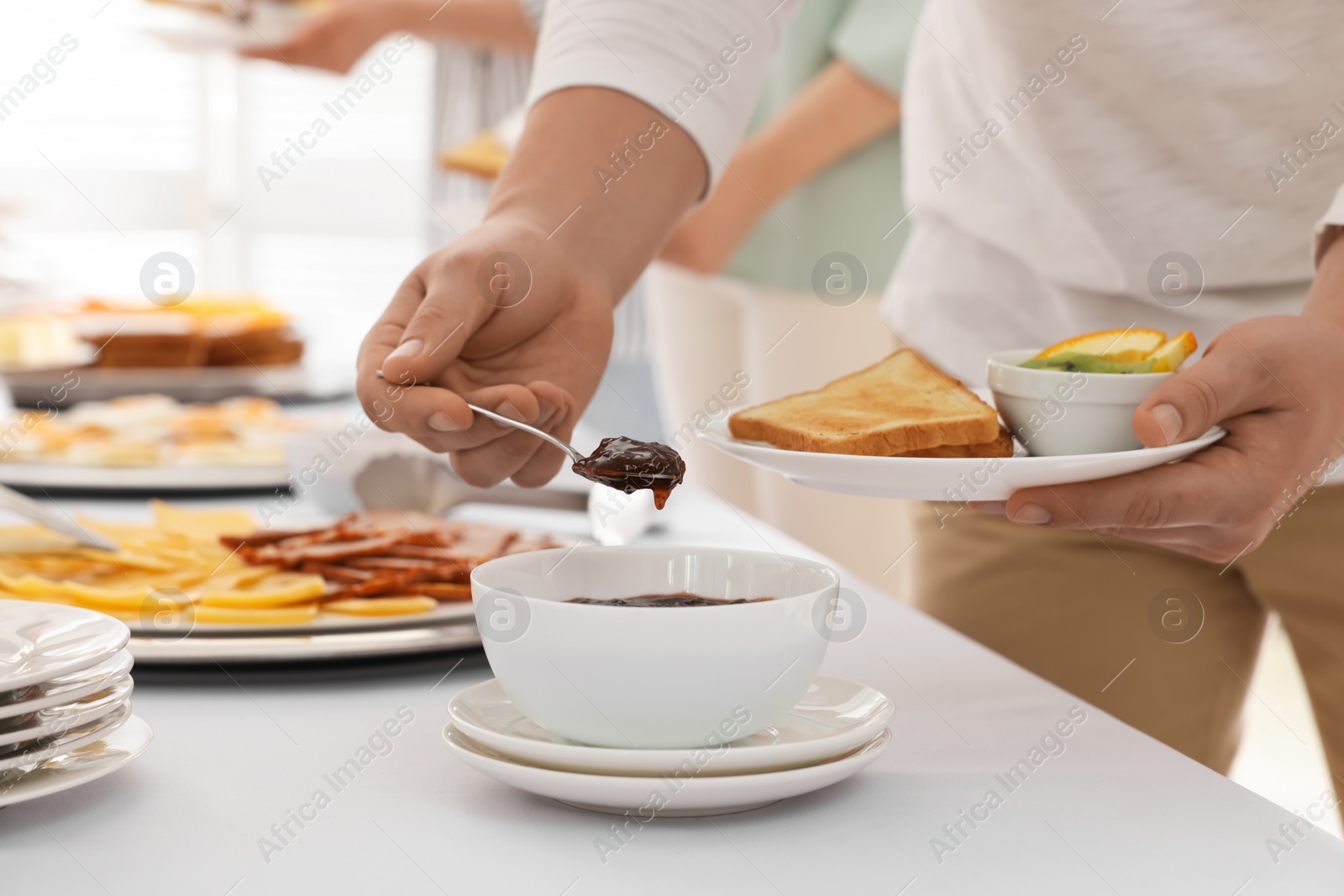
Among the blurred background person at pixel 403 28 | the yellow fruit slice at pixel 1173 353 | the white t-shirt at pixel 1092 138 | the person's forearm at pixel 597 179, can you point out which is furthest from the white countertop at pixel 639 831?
the blurred background person at pixel 403 28

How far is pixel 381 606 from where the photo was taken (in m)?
0.86

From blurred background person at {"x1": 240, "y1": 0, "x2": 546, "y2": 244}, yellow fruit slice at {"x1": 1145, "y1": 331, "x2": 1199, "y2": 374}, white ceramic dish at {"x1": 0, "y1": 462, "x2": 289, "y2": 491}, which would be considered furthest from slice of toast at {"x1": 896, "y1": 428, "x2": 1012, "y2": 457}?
blurred background person at {"x1": 240, "y1": 0, "x2": 546, "y2": 244}

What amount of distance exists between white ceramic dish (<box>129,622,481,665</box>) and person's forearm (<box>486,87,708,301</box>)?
34 cm

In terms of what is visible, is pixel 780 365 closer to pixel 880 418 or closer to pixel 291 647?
pixel 880 418

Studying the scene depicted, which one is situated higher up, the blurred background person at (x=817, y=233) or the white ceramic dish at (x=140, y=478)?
the blurred background person at (x=817, y=233)

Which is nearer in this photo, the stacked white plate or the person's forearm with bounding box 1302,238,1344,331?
the stacked white plate

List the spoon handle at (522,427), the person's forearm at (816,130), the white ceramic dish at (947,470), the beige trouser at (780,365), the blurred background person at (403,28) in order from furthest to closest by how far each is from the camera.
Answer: the blurred background person at (403,28) < the beige trouser at (780,365) < the person's forearm at (816,130) < the spoon handle at (522,427) < the white ceramic dish at (947,470)

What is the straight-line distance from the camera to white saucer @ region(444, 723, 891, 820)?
0.57 meters

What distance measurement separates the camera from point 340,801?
619 mm

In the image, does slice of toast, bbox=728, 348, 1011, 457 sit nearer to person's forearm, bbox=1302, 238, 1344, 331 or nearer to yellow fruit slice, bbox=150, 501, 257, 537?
person's forearm, bbox=1302, 238, 1344, 331

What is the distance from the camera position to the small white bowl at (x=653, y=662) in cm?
58

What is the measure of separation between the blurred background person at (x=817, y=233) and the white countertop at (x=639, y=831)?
1463 millimetres

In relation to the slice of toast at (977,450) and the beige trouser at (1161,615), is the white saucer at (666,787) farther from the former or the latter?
the beige trouser at (1161,615)

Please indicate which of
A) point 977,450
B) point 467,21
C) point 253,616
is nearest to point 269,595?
point 253,616
